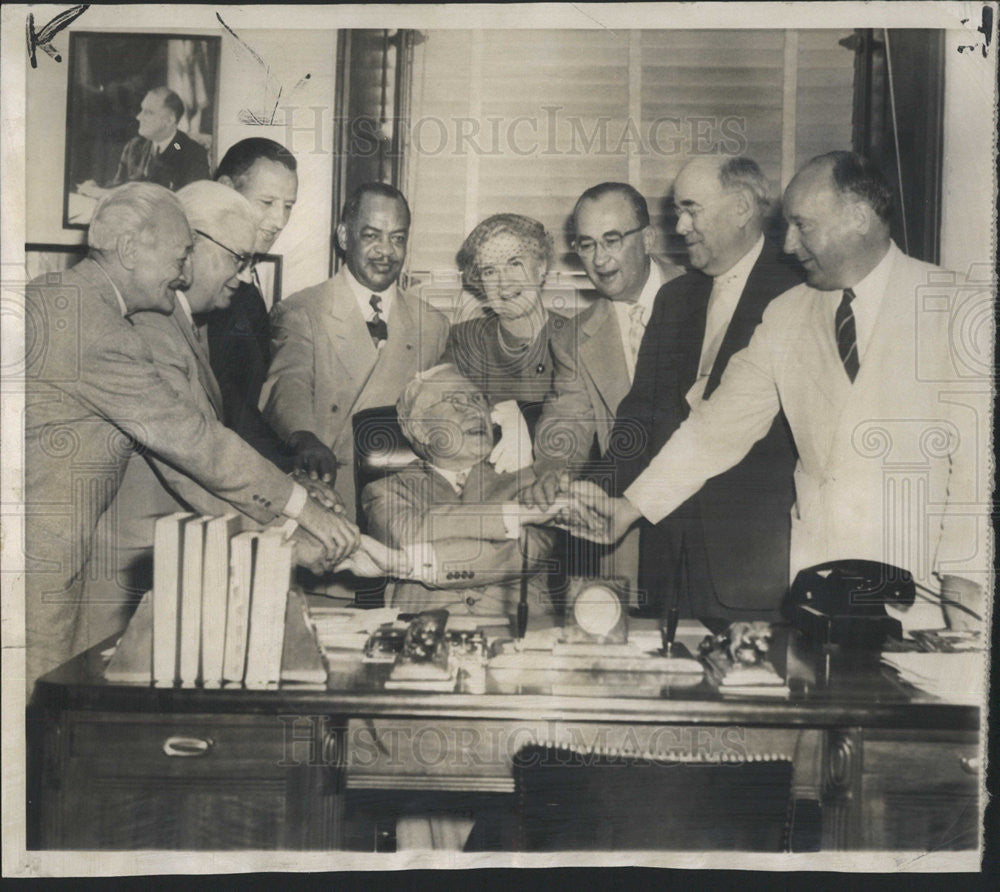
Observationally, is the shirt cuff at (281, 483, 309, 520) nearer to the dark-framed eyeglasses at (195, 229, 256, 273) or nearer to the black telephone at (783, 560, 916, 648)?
the dark-framed eyeglasses at (195, 229, 256, 273)

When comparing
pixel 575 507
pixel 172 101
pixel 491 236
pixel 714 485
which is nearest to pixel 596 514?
pixel 575 507

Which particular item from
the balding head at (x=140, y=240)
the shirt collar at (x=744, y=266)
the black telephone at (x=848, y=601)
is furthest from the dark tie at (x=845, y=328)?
the balding head at (x=140, y=240)

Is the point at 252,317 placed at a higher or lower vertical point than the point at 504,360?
higher

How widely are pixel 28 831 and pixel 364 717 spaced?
3.47ft

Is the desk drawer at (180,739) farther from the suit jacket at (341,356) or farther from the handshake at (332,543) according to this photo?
the suit jacket at (341,356)

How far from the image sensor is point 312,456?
115 inches

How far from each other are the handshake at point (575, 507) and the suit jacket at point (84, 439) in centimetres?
72

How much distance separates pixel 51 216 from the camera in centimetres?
290

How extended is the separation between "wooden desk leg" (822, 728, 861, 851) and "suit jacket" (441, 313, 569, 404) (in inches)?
51.0

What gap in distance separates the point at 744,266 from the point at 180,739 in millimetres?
2136

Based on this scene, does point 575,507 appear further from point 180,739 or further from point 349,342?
point 180,739

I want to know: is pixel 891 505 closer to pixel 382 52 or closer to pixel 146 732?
pixel 382 52

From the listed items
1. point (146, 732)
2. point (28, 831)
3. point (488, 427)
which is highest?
point (488, 427)

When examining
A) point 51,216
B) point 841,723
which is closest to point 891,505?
point 841,723
